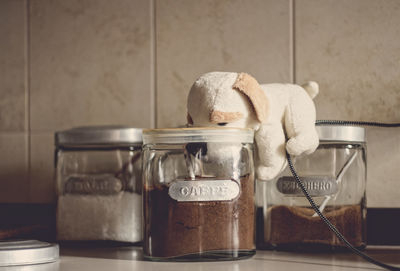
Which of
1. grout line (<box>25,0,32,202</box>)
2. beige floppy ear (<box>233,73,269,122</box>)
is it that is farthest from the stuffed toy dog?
grout line (<box>25,0,32,202</box>)

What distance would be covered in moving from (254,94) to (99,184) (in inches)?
11.5

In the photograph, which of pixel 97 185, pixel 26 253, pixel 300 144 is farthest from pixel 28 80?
pixel 300 144

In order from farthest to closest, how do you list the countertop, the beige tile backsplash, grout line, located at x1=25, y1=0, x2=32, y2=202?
grout line, located at x1=25, y1=0, x2=32, y2=202 → the beige tile backsplash → the countertop

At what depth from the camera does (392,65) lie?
92 cm

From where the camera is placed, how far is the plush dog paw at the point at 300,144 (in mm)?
721

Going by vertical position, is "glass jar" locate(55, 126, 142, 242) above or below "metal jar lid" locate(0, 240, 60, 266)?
above

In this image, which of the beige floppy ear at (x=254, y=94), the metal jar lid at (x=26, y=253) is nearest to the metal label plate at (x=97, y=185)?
the metal jar lid at (x=26, y=253)

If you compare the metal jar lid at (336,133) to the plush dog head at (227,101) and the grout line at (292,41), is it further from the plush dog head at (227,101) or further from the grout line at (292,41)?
the grout line at (292,41)

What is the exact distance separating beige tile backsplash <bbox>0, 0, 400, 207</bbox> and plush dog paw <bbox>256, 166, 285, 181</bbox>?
0.24 meters

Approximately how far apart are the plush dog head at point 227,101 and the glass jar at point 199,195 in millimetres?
19

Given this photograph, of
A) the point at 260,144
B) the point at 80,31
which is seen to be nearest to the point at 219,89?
the point at 260,144

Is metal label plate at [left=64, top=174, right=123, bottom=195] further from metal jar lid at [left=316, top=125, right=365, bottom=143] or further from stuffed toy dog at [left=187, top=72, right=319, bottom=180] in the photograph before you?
metal jar lid at [left=316, top=125, right=365, bottom=143]

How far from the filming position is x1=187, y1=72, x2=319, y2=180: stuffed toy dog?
2.24 feet

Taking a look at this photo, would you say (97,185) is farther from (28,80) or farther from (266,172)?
(28,80)
